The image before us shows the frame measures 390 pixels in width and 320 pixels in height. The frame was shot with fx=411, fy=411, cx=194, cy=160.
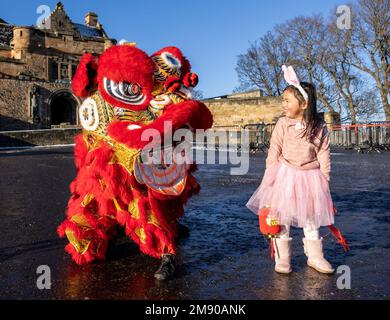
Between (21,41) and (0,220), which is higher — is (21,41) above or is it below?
above

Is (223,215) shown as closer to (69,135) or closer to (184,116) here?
(184,116)

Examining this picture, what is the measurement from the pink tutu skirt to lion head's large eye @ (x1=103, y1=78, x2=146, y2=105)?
3.80 feet

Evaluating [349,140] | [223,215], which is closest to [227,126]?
[349,140]

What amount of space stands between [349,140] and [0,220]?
1935 centimetres

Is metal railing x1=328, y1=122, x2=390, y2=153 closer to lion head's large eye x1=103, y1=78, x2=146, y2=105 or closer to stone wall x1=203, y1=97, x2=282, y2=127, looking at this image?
stone wall x1=203, y1=97, x2=282, y2=127

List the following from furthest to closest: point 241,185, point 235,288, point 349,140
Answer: point 349,140 → point 241,185 → point 235,288

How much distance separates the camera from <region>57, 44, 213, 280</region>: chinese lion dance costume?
2875 mm

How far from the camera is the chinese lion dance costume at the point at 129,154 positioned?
288 cm

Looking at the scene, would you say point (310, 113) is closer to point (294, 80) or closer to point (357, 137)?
point (294, 80)

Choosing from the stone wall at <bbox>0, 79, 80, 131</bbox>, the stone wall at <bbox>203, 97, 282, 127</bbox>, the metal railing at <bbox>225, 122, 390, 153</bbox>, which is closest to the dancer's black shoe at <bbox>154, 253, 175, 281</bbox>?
the metal railing at <bbox>225, 122, 390, 153</bbox>

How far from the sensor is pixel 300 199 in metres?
2.75
